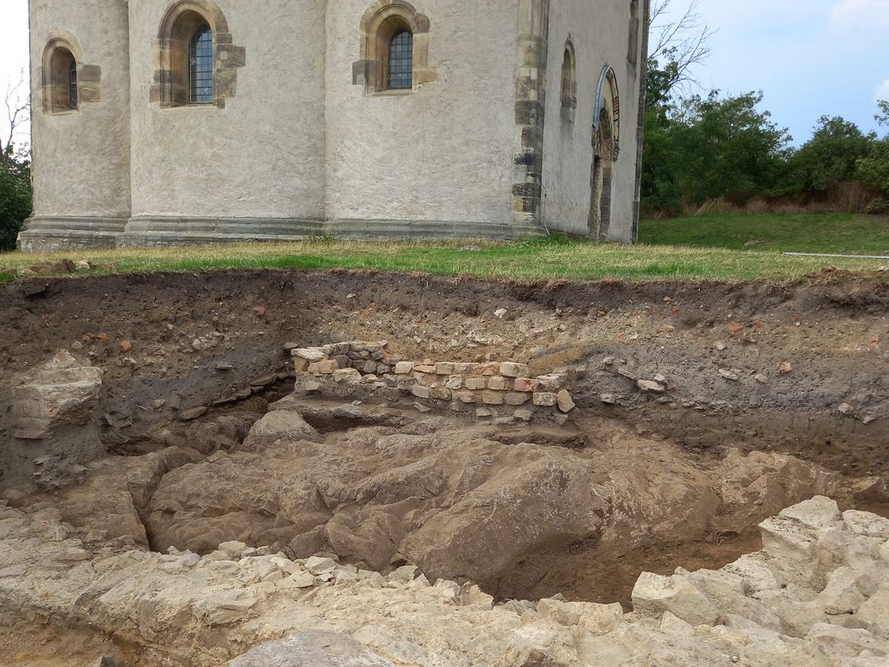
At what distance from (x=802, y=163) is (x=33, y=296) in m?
28.5

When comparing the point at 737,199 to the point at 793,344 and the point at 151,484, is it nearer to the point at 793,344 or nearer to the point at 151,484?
the point at 793,344

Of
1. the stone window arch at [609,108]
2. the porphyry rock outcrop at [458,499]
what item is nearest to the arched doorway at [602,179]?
the stone window arch at [609,108]

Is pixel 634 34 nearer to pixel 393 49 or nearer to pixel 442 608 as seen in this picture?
pixel 393 49

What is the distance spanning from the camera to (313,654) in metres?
3.96

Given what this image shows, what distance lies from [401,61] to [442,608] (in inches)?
492

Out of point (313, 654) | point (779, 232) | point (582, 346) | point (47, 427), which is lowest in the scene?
point (313, 654)

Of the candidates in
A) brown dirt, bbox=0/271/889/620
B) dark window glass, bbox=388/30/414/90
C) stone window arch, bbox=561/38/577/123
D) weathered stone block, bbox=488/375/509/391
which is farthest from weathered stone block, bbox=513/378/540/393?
stone window arch, bbox=561/38/577/123

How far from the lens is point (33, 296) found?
7.68 m

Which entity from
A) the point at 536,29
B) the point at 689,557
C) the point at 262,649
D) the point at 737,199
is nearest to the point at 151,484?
the point at 262,649

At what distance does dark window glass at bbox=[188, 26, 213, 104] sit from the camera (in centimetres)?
1582

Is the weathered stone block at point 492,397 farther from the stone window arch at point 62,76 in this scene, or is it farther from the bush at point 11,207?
the bush at point 11,207

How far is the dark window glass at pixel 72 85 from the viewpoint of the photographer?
17625mm

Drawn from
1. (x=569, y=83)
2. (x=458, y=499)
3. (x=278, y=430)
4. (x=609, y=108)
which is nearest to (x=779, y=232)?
(x=609, y=108)

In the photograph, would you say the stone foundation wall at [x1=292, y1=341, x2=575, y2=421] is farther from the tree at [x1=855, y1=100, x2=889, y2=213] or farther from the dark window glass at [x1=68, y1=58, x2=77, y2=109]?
the tree at [x1=855, y1=100, x2=889, y2=213]
